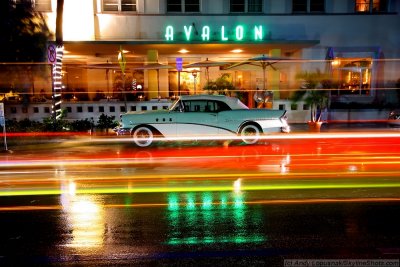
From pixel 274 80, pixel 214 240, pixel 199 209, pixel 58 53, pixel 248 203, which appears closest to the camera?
pixel 214 240

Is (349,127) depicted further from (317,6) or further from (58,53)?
(58,53)

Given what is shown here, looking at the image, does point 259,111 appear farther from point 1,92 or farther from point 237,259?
point 1,92

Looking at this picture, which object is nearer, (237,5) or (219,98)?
(219,98)

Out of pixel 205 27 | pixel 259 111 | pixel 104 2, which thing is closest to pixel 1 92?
pixel 104 2

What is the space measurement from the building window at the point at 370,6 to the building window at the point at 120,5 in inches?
488

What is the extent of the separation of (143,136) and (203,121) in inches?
81.4

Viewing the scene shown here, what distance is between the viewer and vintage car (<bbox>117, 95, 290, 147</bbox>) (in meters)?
12.8

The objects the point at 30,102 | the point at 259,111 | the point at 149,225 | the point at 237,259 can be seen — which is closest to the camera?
the point at 237,259

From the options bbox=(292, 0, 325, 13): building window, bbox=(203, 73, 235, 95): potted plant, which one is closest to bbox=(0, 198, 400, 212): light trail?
bbox=(203, 73, 235, 95): potted plant

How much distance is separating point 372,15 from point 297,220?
63.9ft

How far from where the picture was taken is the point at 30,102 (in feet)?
62.6

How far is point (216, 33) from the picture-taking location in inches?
831

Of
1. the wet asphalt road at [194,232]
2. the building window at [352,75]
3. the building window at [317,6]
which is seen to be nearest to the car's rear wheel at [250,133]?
the wet asphalt road at [194,232]

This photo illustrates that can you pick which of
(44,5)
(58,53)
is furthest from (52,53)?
(44,5)
